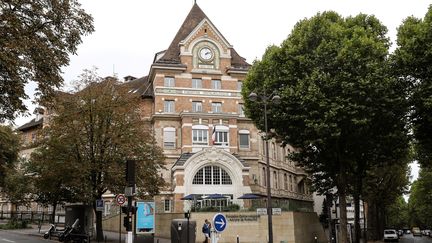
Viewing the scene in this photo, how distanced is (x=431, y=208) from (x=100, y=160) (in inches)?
2290

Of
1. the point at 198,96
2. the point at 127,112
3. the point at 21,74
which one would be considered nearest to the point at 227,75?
the point at 198,96

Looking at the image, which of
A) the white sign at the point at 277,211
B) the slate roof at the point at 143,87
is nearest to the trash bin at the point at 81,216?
the white sign at the point at 277,211

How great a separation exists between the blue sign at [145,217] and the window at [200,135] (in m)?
20.9

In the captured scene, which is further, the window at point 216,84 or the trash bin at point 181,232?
the window at point 216,84

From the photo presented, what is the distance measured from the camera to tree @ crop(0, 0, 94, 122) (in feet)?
43.8

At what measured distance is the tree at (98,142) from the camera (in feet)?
97.0

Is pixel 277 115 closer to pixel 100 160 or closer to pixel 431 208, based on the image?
pixel 100 160

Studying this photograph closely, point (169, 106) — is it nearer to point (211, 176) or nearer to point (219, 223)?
point (211, 176)

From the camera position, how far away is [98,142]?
30.8m

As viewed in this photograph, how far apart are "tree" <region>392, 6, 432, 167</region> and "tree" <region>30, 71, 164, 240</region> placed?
56.9 feet

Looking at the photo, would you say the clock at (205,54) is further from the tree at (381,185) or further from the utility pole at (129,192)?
the utility pole at (129,192)

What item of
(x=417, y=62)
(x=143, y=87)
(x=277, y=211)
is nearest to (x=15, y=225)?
(x=143, y=87)

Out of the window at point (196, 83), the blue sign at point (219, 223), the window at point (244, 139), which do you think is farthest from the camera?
the window at point (244, 139)

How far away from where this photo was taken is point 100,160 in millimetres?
30203
